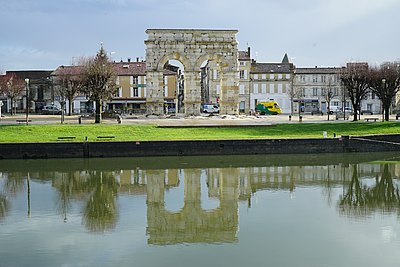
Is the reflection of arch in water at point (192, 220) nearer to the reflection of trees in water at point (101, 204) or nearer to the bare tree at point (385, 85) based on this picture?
the reflection of trees in water at point (101, 204)

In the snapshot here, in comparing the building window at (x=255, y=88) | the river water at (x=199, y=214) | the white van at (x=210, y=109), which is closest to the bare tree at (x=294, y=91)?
the building window at (x=255, y=88)

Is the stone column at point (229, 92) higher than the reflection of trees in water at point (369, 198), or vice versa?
the stone column at point (229, 92)

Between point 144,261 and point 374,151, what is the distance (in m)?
27.0

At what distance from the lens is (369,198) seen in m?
21.8

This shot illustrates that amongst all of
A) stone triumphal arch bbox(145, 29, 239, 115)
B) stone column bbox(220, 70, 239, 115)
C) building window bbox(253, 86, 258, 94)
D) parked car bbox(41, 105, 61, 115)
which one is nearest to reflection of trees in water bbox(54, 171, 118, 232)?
stone triumphal arch bbox(145, 29, 239, 115)

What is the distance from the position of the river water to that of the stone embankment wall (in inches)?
70.6

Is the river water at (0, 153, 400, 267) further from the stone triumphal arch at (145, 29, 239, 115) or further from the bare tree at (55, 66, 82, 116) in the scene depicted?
the bare tree at (55, 66, 82, 116)

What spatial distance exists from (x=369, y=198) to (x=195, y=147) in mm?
14787

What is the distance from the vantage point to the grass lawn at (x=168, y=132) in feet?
124

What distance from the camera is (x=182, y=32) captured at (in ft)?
176

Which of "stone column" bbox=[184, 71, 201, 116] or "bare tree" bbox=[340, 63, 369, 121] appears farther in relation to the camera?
"stone column" bbox=[184, 71, 201, 116]

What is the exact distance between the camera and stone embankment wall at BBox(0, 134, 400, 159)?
33.2m

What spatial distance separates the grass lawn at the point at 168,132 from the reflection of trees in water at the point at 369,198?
44.6 ft

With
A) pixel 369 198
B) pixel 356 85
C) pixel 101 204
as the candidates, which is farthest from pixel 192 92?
pixel 101 204
